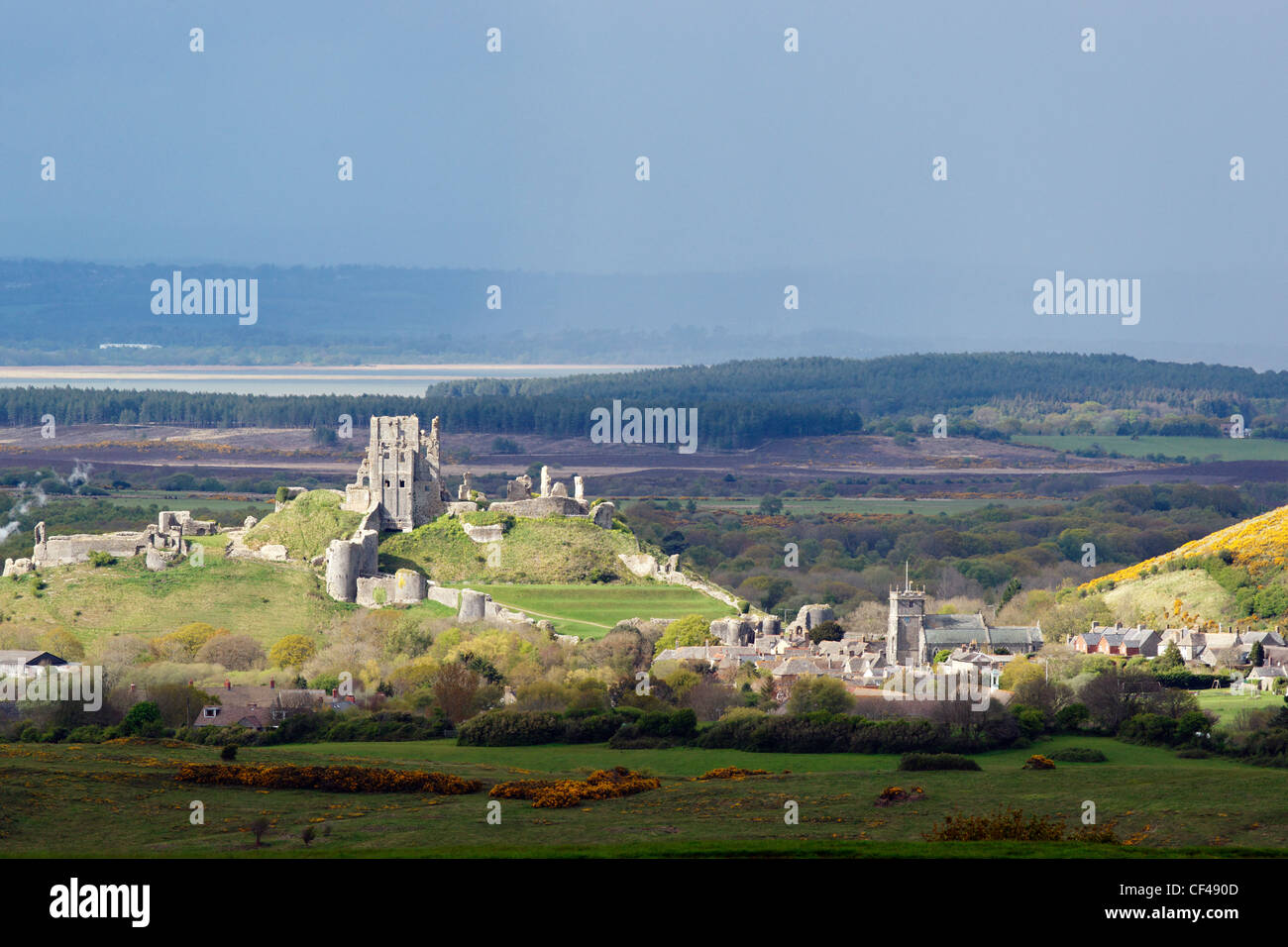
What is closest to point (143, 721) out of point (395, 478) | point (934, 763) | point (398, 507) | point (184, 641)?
point (184, 641)

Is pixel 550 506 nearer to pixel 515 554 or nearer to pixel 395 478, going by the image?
pixel 515 554

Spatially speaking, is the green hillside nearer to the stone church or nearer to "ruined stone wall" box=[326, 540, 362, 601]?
"ruined stone wall" box=[326, 540, 362, 601]

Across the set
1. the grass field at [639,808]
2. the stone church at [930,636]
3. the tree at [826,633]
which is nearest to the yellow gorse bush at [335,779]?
the grass field at [639,808]

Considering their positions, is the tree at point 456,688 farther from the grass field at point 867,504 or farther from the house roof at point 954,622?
the grass field at point 867,504

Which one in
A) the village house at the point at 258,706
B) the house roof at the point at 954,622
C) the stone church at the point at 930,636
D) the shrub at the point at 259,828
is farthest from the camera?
the house roof at the point at 954,622

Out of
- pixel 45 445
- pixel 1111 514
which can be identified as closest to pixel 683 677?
pixel 1111 514
